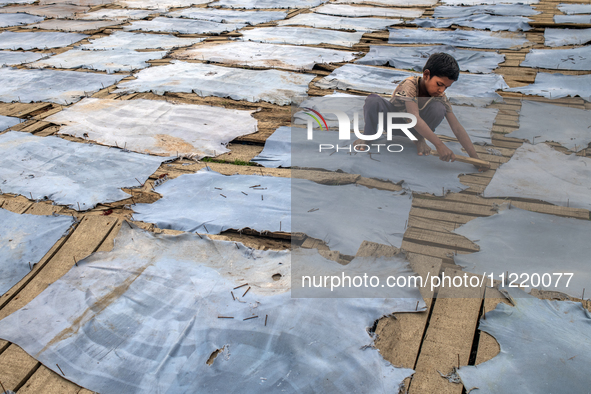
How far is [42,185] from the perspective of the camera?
2549 millimetres

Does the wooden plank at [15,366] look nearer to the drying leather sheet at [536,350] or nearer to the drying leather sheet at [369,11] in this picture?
the drying leather sheet at [536,350]

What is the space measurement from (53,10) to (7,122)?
17.6 ft

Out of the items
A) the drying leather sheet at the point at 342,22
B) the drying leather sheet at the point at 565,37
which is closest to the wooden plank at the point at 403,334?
the drying leather sheet at the point at 565,37

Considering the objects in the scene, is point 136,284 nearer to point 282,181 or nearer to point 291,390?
point 291,390

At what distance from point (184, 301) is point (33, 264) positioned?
2.68 ft

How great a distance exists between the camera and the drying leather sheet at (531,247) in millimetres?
1714

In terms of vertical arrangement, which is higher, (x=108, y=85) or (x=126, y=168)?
(x=108, y=85)

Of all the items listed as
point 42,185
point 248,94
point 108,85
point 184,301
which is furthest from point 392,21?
point 184,301

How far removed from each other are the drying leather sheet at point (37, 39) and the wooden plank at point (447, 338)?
5.80 m

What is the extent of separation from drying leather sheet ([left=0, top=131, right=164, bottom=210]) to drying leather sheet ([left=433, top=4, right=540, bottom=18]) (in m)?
5.43

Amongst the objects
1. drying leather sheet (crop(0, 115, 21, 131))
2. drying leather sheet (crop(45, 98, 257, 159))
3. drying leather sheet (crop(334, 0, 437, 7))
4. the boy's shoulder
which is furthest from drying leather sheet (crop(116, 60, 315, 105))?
drying leather sheet (crop(334, 0, 437, 7))

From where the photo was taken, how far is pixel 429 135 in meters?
2.48

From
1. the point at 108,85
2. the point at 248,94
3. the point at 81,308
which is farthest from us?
the point at 108,85

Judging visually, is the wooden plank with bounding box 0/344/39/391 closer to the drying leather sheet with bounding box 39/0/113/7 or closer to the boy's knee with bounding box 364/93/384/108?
the boy's knee with bounding box 364/93/384/108
